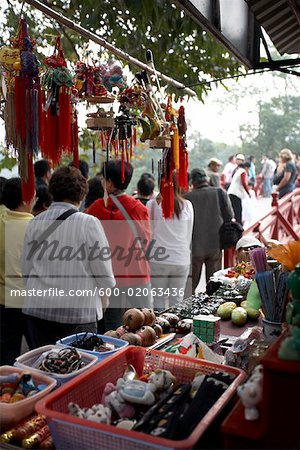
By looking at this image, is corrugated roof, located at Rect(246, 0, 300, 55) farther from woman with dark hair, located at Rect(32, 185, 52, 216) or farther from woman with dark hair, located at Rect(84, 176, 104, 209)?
woman with dark hair, located at Rect(32, 185, 52, 216)

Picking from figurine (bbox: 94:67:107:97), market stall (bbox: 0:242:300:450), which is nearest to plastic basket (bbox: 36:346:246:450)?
market stall (bbox: 0:242:300:450)

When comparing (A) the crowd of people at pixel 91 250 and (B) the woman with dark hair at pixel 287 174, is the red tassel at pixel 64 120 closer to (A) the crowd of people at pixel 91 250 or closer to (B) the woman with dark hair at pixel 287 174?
(A) the crowd of people at pixel 91 250

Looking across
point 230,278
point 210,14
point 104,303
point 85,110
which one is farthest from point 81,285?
point 210,14

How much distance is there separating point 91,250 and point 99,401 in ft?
3.23

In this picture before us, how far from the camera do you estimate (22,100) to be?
1875 mm

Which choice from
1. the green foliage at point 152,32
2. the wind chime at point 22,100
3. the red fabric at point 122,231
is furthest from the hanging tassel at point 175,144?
the wind chime at point 22,100

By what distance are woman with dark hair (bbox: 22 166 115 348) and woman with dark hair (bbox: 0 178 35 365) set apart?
0.38 m

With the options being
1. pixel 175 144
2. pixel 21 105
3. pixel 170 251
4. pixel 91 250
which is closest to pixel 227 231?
pixel 170 251

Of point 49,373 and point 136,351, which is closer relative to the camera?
point 49,373

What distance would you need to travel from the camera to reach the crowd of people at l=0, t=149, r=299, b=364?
227 cm

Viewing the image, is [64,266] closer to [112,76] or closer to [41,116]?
[41,116]

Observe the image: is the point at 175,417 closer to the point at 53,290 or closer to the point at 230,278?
the point at 53,290

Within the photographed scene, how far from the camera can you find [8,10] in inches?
163

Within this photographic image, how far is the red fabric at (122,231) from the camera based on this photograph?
3062 millimetres
